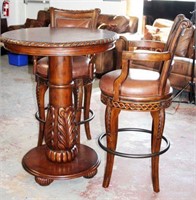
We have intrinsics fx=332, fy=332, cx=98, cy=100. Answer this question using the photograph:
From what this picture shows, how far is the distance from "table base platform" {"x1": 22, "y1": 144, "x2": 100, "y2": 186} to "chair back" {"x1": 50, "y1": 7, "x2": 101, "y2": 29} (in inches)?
43.2

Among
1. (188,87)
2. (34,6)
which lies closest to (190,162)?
(188,87)

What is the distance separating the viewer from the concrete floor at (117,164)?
216 cm

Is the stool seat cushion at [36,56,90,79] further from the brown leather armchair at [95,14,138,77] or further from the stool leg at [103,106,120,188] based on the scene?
the brown leather armchair at [95,14,138,77]

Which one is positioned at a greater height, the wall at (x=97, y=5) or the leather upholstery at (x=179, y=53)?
the wall at (x=97, y=5)

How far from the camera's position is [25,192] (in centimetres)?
216

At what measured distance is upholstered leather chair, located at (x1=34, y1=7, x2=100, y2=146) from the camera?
2441mm

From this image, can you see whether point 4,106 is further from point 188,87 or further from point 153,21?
point 153,21

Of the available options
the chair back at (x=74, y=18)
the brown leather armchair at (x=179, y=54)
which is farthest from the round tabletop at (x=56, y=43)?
the brown leather armchair at (x=179, y=54)

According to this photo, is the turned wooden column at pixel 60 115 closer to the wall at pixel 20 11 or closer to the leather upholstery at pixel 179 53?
the leather upholstery at pixel 179 53

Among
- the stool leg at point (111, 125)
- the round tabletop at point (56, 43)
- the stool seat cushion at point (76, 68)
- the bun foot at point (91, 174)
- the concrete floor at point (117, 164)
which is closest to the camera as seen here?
the round tabletop at point (56, 43)

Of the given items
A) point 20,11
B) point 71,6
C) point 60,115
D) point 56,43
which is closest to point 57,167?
point 60,115

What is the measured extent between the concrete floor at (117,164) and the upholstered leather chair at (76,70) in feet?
1.05

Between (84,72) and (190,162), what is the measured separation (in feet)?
3.53

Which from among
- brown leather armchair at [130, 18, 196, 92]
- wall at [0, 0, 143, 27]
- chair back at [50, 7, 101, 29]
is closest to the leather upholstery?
brown leather armchair at [130, 18, 196, 92]
